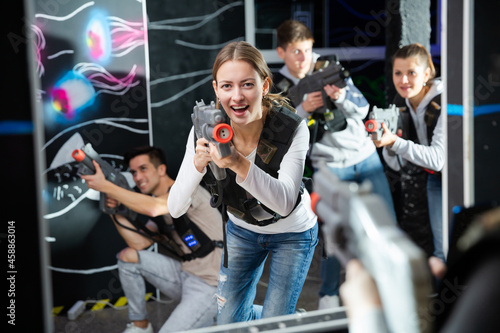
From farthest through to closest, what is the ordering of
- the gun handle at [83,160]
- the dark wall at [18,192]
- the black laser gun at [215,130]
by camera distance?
the gun handle at [83,160], the black laser gun at [215,130], the dark wall at [18,192]

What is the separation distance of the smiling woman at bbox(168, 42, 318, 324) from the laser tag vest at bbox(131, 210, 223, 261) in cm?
80

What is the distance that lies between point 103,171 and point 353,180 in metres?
1.36

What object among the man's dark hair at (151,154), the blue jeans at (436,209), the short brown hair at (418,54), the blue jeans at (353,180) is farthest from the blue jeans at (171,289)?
the short brown hair at (418,54)

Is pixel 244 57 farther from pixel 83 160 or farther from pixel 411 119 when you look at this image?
pixel 411 119

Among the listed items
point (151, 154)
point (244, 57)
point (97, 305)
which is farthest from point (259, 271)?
point (97, 305)

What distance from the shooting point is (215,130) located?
5.28ft

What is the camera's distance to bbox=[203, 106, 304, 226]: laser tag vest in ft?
6.02

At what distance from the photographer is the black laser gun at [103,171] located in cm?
279

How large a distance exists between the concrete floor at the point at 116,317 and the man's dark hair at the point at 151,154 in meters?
0.81

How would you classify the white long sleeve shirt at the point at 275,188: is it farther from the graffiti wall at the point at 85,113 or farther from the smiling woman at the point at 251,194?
the graffiti wall at the point at 85,113

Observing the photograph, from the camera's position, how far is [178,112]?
10.1ft

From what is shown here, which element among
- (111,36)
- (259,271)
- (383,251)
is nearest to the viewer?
(383,251)

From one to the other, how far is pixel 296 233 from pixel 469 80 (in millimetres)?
770

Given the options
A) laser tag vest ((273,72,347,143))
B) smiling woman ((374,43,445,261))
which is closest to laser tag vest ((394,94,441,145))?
smiling woman ((374,43,445,261))
